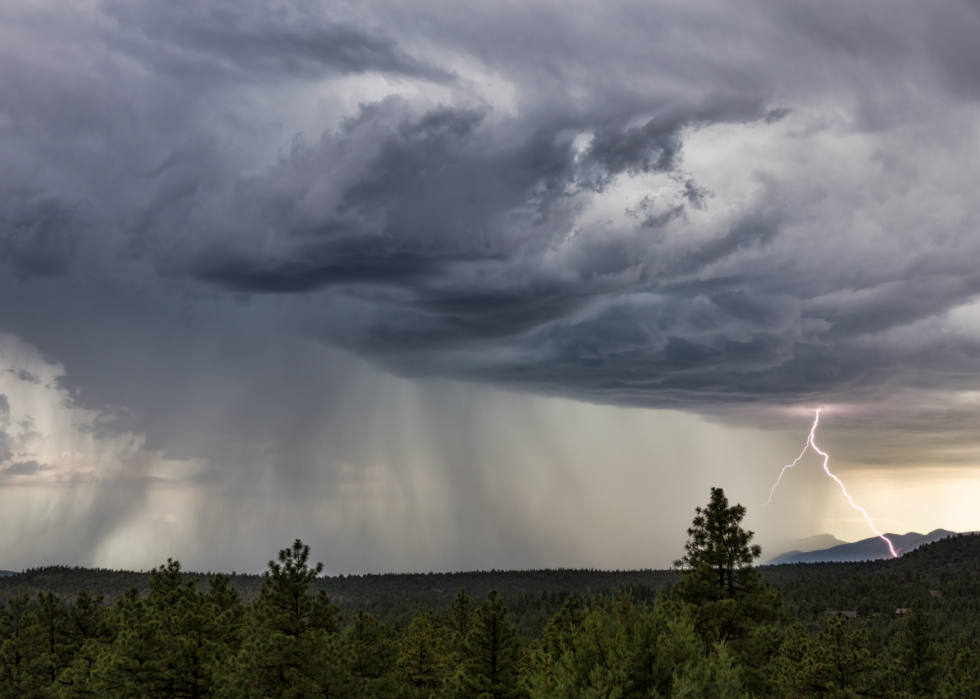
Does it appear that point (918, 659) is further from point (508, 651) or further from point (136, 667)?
point (136, 667)

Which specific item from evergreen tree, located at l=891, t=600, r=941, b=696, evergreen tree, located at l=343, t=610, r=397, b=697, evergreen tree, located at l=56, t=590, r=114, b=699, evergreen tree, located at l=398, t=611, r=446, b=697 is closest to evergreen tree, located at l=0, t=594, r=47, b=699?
evergreen tree, located at l=56, t=590, r=114, b=699

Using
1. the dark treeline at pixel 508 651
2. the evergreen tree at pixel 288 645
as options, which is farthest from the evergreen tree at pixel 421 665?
the evergreen tree at pixel 288 645

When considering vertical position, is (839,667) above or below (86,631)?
below

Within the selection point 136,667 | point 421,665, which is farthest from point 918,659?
point 136,667

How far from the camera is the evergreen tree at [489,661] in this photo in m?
49.2

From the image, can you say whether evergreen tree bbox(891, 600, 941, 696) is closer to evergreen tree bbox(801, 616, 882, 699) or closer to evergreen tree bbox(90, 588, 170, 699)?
evergreen tree bbox(801, 616, 882, 699)

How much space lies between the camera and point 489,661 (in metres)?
49.9

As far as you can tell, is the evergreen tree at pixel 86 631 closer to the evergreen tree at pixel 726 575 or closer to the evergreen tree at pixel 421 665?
the evergreen tree at pixel 421 665

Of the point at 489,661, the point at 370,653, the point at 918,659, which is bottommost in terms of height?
the point at 918,659

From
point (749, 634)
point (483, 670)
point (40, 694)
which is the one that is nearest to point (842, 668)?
point (749, 634)

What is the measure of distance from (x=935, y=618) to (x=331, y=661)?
181 metres

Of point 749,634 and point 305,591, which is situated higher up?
point 305,591

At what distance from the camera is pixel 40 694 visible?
189 ft

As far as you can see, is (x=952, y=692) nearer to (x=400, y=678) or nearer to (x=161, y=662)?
(x=400, y=678)
